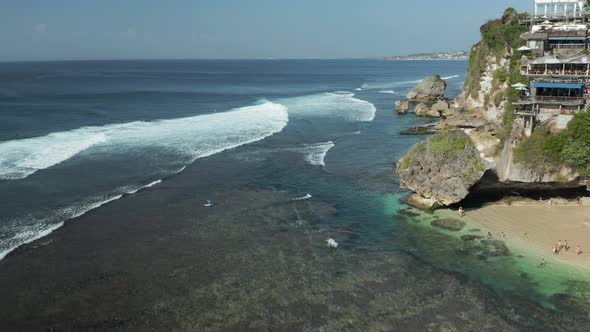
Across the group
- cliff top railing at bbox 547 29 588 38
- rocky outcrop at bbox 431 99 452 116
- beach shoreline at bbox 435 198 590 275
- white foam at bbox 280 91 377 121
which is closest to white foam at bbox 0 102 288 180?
white foam at bbox 280 91 377 121

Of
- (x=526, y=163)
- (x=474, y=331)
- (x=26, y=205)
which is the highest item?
(x=526, y=163)

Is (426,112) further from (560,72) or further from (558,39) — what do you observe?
(560,72)

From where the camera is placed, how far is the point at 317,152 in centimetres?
4962

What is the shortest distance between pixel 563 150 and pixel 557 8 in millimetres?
27757

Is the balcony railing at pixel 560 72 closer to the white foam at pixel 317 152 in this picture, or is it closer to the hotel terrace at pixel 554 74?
the hotel terrace at pixel 554 74

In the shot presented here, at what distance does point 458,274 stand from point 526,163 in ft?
36.5

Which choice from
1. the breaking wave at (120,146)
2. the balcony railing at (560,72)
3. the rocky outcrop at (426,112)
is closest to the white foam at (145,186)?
the breaking wave at (120,146)

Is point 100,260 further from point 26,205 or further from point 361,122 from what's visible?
point 361,122

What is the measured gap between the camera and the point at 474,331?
19844mm

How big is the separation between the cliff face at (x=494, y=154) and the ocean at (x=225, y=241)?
10.0 ft

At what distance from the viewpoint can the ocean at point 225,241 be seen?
69.8 ft

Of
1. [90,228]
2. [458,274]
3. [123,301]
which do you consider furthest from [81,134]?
[458,274]

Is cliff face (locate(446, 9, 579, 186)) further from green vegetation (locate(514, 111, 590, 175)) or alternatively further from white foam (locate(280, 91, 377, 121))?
white foam (locate(280, 91, 377, 121))

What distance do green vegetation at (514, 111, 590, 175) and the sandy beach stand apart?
105 inches
